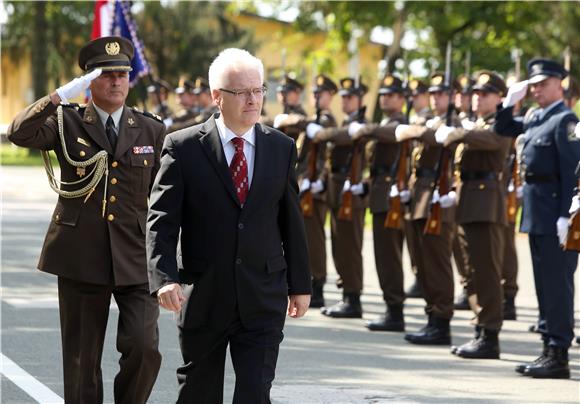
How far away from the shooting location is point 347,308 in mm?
12031

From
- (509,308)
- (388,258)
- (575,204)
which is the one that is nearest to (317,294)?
(388,258)

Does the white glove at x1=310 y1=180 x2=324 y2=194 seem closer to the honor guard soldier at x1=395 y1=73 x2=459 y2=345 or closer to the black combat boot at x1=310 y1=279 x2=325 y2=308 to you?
the black combat boot at x1=310 y1=279 x2=325 y2=308

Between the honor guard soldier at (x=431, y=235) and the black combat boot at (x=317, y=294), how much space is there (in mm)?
1790

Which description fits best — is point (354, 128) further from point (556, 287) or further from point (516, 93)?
point (556, 287)

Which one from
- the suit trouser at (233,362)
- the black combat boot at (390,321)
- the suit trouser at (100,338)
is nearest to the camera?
the suit trouser at (233,362)

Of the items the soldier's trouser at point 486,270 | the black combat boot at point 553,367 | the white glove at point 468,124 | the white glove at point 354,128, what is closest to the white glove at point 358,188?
the white glove at point 354,128

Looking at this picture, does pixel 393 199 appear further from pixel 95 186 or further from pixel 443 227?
pixel 95 186

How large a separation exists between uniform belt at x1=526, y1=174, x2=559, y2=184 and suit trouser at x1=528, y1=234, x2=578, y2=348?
38 cm

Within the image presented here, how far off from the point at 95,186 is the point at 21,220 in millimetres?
15140

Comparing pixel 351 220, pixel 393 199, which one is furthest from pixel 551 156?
pixel 351 220

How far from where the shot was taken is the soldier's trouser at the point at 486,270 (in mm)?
9844

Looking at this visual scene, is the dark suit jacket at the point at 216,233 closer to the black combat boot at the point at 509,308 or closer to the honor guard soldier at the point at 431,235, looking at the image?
the honor guard soldier at the point at 431,235

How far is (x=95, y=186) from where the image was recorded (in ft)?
22.2

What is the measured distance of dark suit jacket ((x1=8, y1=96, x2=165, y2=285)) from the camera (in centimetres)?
670
